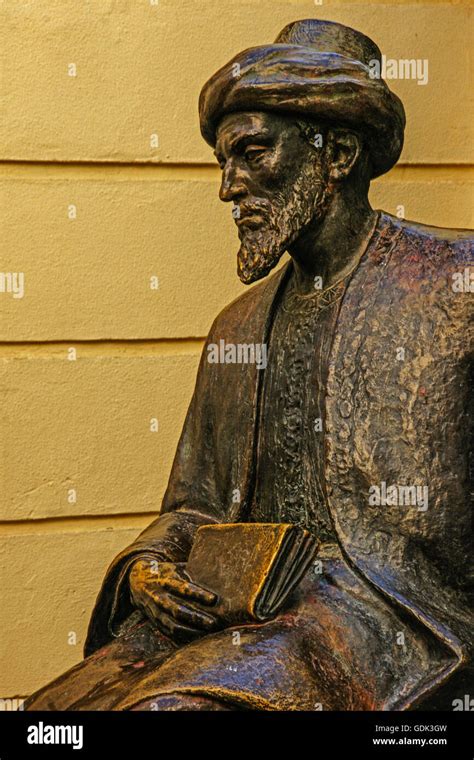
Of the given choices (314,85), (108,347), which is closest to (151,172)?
(108,347)

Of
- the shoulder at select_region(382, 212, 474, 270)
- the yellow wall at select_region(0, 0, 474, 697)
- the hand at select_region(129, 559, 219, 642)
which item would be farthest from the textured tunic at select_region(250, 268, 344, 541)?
the yellow wall at select_region(0, 0, 474, 697)

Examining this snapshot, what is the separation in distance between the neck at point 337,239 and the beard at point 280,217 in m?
0.03

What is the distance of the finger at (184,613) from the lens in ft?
11.9

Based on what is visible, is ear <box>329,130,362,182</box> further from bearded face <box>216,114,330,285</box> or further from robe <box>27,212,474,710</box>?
robe <box>27,212,474,710</box>

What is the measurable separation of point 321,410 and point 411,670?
61 centimetres

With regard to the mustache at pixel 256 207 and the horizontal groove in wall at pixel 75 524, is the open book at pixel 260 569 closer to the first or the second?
the mustache at pixel 256 207

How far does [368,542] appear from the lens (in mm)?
3740

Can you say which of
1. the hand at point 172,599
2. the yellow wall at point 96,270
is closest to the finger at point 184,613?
the hand at point 172,599

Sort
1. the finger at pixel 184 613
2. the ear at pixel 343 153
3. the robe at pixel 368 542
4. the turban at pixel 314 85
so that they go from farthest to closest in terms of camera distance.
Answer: the ear at pixel 343 153
the turban at pixel 314 85
the finger at pixel 184 613
the robe at pixel 368 542

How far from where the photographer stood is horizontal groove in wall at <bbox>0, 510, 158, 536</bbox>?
527 centimetres

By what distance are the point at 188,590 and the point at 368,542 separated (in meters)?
0.39

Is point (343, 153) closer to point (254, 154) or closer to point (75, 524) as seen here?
point (254, 154)

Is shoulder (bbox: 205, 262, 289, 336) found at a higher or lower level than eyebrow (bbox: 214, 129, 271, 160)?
lower

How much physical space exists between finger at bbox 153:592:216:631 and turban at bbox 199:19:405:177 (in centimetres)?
105
